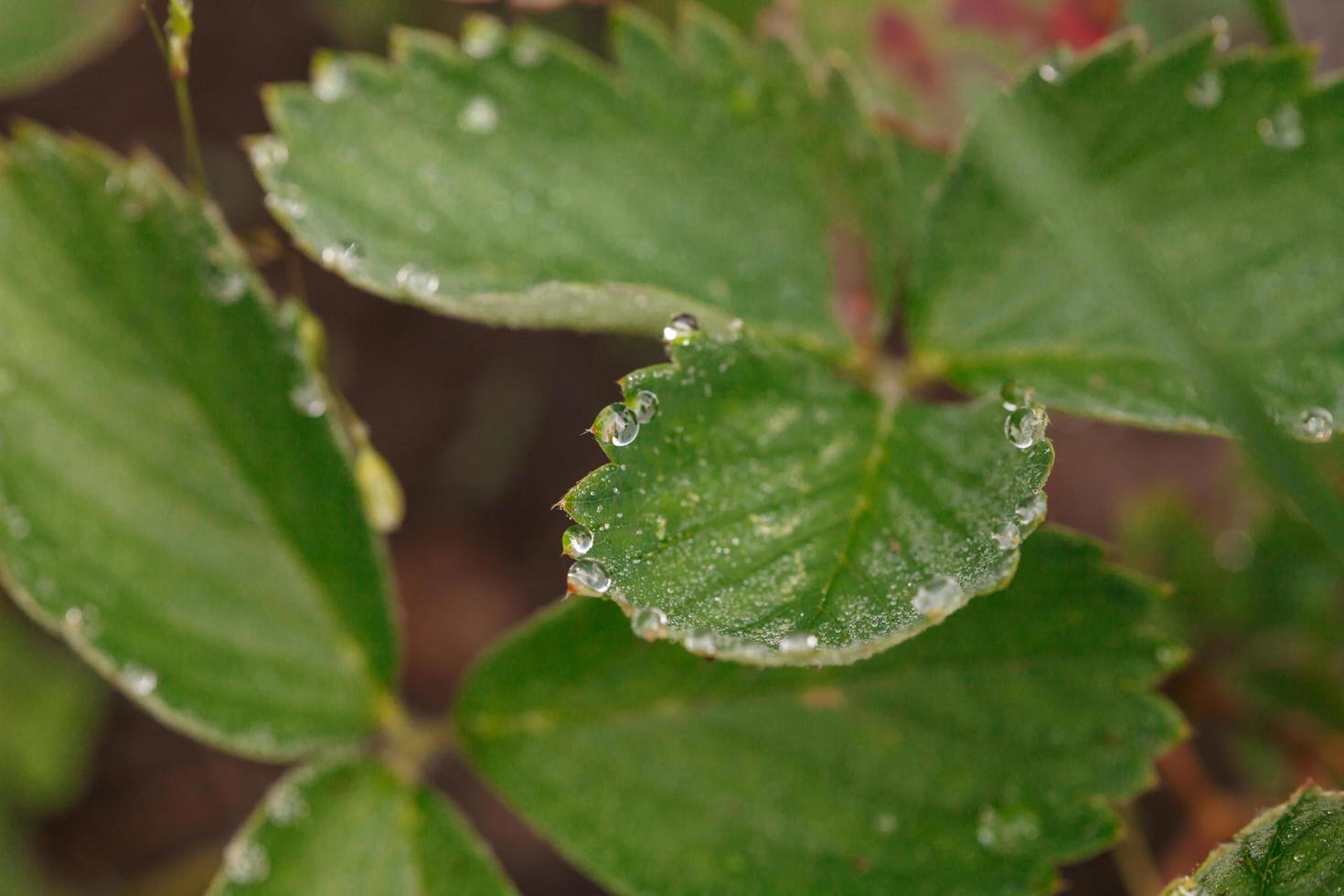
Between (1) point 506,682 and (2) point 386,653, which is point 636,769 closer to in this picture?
(1) point 506,682

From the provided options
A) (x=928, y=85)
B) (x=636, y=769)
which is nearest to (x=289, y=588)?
(x=636, y=769)

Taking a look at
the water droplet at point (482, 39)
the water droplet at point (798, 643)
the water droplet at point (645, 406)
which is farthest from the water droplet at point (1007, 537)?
the water droplet at point (482, 39)

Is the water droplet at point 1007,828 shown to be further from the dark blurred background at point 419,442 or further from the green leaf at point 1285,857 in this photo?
the dark blurred background at point 419,442

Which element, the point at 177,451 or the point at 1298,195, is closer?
the point at 1298,195

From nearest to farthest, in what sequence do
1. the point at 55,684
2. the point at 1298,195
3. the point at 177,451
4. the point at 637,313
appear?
the point at 637,313 → the point at 1298,195 → the point at 177,451 → the point at 55,684

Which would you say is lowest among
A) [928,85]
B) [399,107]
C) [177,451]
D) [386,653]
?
[386,653]

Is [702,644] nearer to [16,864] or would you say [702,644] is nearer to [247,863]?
[247,863]

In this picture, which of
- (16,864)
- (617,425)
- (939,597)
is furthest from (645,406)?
(16,864)
